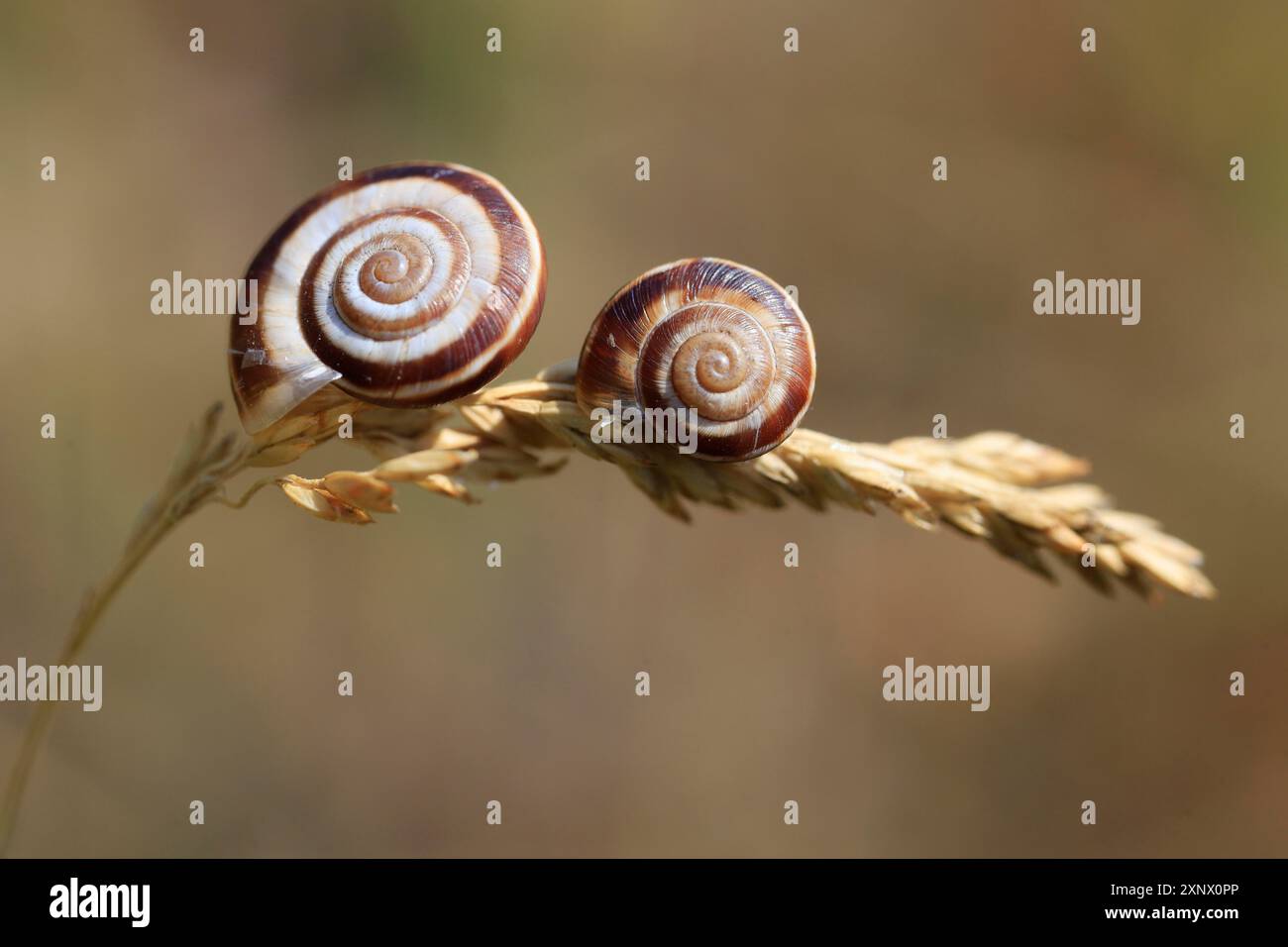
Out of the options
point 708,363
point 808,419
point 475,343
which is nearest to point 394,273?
point 475,343

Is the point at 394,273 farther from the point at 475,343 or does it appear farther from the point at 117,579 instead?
the point at 117,579

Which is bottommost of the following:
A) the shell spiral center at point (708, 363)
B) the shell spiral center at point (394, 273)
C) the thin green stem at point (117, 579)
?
the thin green stem at point (117, 579)

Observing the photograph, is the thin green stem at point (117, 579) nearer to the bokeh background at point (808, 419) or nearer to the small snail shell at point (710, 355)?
the small snail shell at point (710, 355)

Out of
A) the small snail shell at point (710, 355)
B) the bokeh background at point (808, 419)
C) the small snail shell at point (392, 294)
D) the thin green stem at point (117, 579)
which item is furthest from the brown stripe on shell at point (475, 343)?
the bokeh background at point (808, 419)

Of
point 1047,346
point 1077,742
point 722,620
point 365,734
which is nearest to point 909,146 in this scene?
point 1047,346

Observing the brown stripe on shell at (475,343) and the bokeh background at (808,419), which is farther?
the bokeh background at (808,419)

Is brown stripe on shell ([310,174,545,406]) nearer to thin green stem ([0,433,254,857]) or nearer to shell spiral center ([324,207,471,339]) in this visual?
shell spiral center ([324,207,471,339])

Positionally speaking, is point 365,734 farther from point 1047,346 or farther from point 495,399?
point 1047,346

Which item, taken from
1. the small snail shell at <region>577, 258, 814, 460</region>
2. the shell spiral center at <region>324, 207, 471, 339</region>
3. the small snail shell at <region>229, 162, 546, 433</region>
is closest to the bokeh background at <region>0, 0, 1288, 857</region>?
the small snail shell at <region>229, 162, 546, 433</region>
